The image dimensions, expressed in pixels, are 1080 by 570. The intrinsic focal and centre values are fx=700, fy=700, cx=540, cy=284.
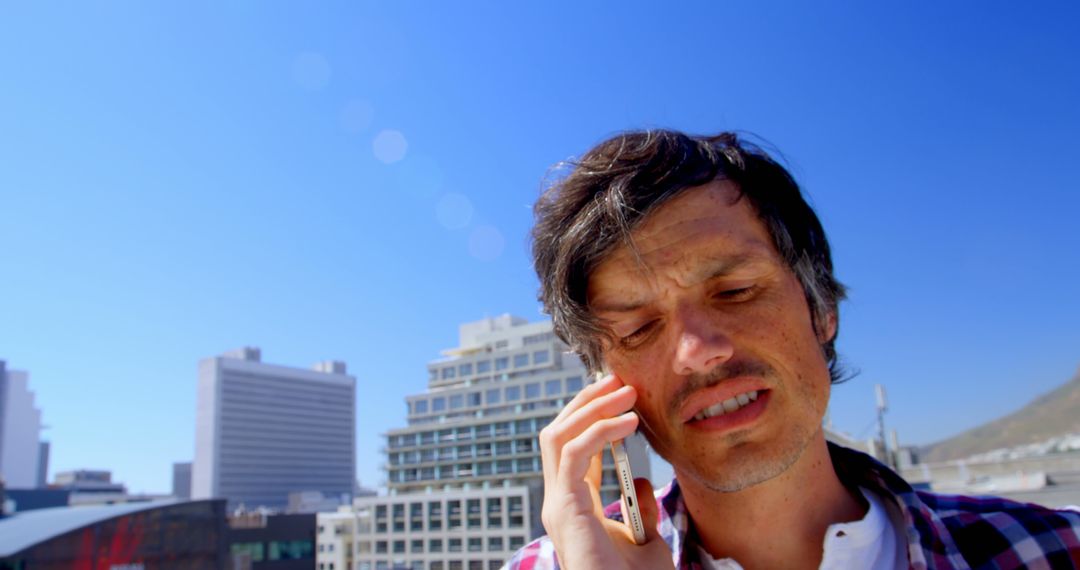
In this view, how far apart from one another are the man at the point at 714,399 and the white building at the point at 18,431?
18058cm

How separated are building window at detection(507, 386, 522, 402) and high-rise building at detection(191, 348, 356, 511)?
299 ft

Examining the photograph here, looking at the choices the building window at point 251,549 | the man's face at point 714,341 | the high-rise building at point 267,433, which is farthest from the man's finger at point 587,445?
the high-rise building at point 267,433

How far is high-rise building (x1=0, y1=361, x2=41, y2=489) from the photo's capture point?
14662 centimetres

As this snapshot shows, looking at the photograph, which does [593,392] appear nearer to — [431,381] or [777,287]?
[777,287]

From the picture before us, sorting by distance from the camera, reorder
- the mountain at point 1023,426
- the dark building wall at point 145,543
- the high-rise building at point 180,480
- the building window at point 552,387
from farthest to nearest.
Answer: the high-rise building at point 180,480 < the mountain at point 1023,426 < the building window at point 552,387 < the dark building wall at point 145,543

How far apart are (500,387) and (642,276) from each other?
7927 centimetres

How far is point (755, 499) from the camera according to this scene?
1419mm

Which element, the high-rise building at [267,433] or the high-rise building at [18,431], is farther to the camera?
the high-rise building at [267,433]

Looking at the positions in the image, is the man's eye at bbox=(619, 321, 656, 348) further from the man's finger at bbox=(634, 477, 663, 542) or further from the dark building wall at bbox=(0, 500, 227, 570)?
the dark building wall at bbox=(0, 500, 227, 570)

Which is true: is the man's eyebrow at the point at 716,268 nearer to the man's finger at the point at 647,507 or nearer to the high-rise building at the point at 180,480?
the man's finger at the point at 647,507

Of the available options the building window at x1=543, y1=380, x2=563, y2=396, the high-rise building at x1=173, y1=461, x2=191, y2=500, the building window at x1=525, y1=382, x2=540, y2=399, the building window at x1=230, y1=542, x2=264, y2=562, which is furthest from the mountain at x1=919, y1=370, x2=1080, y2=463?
the high-rise building at x1=173, y1=461, x2=191, y2=500

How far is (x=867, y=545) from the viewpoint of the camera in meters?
1.39

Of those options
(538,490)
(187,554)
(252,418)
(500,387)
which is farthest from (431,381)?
(252,418)

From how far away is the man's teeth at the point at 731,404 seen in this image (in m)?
1.39
